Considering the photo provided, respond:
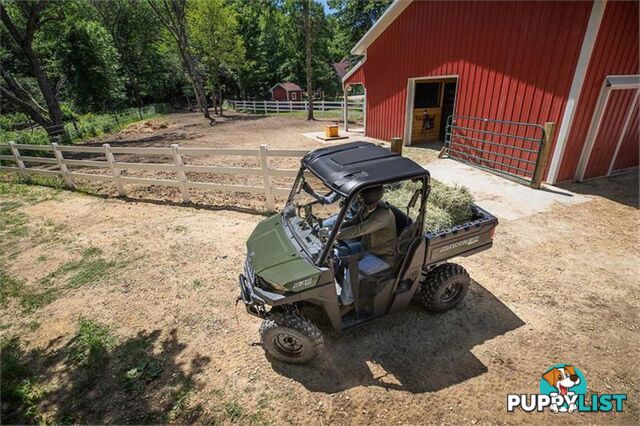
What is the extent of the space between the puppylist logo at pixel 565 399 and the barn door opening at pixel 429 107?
1077 cm

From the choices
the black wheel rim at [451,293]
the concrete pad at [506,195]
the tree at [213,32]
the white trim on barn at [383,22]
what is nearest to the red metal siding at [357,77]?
the white trim on barn at [383,22]

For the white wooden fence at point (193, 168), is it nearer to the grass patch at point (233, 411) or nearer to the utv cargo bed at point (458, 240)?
the utv cargo bed at point (458, 240)

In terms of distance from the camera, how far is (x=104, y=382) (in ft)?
10.4

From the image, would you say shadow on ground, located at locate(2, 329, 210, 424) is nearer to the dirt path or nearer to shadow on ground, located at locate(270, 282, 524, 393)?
the dirt path

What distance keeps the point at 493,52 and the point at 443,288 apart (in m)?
8.00

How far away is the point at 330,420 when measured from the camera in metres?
2.74

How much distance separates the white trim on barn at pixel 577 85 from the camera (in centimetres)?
632

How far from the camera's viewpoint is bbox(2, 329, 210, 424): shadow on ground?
9.41ft

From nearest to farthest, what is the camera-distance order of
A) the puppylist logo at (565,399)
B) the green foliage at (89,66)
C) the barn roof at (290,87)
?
the puppylist logo at (565,399)
the green foliage at (89,66)
the barn roof at (290,87)

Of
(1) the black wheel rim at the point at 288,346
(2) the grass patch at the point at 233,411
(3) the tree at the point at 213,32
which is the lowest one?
(2) the grass patch at the point at 233,411

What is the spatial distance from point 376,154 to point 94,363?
12.6 ft

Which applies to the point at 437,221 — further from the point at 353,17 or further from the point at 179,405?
the point at 353,17

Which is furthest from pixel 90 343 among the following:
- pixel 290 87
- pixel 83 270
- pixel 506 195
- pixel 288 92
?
pixel 290 87

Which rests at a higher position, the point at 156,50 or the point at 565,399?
the point at 156,50
